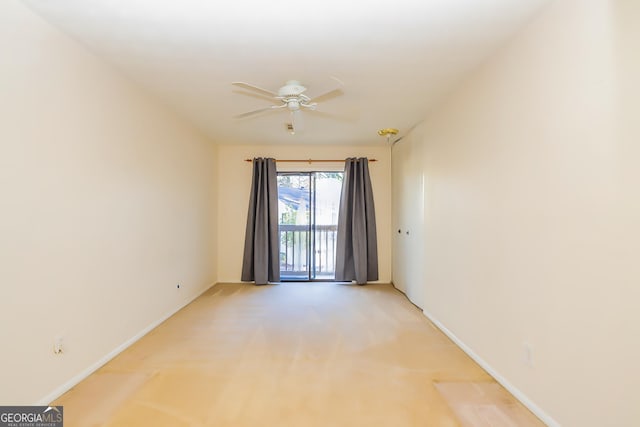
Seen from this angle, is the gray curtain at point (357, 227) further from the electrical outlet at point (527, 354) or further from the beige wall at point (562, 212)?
the electrical outlet at point (527, 354)

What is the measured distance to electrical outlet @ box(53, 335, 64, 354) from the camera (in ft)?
5.95

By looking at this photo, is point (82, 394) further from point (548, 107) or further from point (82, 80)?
point (548, 107)

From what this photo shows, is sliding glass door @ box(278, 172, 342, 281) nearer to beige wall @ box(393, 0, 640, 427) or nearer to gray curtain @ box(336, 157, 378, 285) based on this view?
gray curtain @ box(336, 157, 378, 285)

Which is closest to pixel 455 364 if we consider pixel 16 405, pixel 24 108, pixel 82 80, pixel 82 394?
pixel 82 394

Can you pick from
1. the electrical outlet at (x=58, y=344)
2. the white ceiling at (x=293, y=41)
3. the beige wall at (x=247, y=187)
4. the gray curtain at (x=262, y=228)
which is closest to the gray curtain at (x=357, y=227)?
the beige wall at (x=247, y=187)

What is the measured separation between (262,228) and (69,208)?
298 cm

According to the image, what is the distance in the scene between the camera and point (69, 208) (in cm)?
192

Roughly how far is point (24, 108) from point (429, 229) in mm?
3406

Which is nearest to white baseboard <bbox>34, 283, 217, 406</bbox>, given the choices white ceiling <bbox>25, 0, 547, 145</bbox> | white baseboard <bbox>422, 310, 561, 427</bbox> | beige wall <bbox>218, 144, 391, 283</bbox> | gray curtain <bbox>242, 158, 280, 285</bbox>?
gray curtain <bbox>242, 158, 280, 285</bbox>

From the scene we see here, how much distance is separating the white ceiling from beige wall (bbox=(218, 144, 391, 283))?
1981 millimetres

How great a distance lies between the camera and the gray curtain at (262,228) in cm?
479

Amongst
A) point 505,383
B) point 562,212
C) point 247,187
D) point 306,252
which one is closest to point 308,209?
point 306,252

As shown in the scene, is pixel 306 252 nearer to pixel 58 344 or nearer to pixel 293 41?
pixel 58 344

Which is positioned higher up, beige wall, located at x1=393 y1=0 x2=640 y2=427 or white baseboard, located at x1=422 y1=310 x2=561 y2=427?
beige wall, located at x1=393 y1=0 x2=640 y2=427
